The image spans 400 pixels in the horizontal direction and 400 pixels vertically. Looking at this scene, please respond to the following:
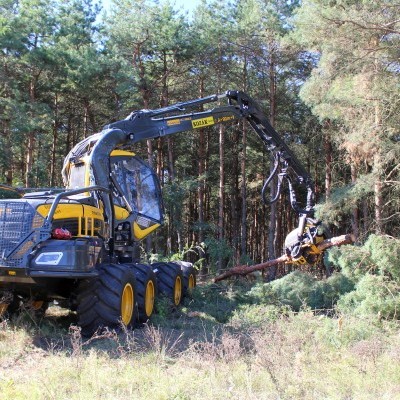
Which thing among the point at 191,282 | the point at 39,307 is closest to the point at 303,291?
the point at 191,282

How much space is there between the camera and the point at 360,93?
10531 millimetres

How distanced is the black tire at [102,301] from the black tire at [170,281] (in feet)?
8.58

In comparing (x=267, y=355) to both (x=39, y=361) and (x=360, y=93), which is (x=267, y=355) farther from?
(x=360, y=93)

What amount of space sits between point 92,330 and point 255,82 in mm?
17267

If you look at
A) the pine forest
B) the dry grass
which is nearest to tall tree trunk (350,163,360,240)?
the pine forest

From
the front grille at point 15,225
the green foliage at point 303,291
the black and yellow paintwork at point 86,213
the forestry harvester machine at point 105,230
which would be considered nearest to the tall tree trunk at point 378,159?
the forestry harvester machine at point 105,230

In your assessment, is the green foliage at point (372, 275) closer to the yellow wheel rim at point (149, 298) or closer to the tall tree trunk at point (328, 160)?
the yellow wheel rim at point (149, 298)

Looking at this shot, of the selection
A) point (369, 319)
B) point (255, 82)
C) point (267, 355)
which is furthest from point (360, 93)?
point (255, 82)

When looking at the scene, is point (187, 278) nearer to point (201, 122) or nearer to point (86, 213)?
point (201, 122)

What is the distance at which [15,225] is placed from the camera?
6789mm

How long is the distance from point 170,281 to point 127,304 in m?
2.47

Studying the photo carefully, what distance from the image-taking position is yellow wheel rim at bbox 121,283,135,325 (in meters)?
7.57

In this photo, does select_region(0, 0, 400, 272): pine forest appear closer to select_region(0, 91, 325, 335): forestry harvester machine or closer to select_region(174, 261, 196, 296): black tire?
select_region(174, 261, 196, 296): black tire

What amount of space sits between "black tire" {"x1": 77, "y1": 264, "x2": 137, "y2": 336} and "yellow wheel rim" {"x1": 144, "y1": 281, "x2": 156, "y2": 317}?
1.10 meters
